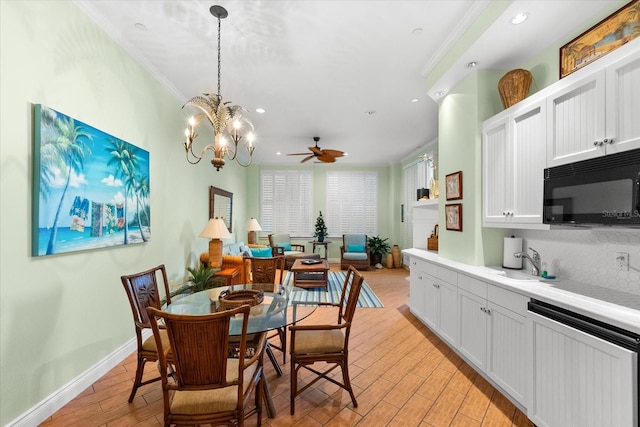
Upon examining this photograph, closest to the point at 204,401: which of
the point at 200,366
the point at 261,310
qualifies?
the point at 200,366

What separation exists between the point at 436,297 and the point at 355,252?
14.5 ft

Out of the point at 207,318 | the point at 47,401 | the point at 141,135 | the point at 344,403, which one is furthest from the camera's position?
the point at 141,135

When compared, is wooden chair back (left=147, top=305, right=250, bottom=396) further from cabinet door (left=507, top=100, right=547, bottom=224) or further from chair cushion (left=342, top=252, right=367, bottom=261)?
chair cushion (left=342, top=252, right=367, bottom=261)

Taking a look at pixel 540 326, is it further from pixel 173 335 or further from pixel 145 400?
pixel 145 400

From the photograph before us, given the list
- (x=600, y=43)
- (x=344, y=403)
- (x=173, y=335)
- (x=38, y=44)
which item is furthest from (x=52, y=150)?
(x=600, y=43)

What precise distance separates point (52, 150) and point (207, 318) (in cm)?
181

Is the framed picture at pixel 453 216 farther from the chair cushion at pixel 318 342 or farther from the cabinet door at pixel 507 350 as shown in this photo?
the chair cushion at pixel 318 342

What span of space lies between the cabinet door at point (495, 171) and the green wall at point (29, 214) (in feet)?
12.0

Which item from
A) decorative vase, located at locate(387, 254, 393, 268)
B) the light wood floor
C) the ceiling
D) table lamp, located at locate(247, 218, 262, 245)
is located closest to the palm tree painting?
the ceiling

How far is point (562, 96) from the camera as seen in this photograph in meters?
2.02

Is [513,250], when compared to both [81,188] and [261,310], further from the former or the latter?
[81,188]

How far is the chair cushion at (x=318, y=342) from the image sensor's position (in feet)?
6.71

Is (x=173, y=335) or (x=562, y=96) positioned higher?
(x=562, y=96)

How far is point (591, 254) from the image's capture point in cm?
212
